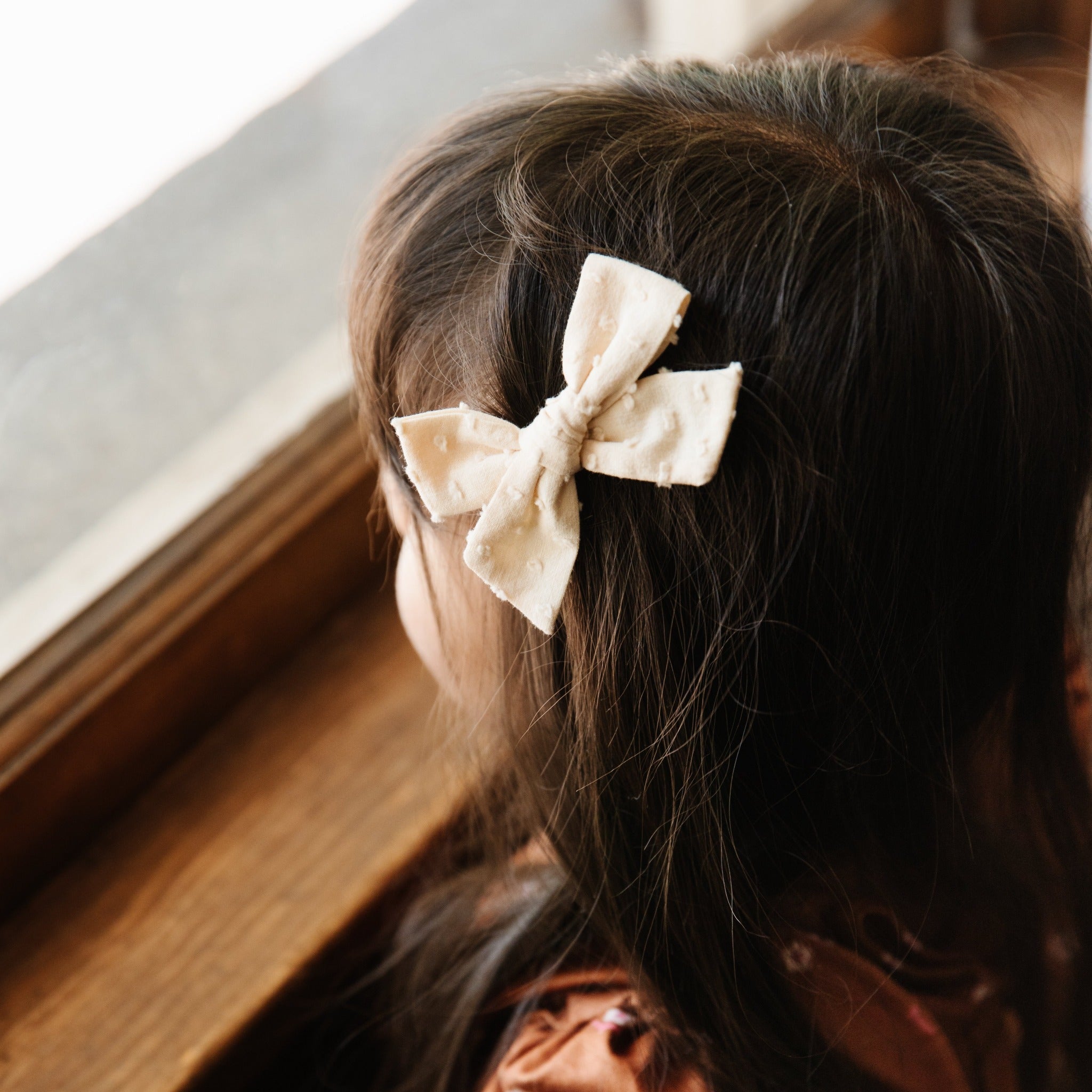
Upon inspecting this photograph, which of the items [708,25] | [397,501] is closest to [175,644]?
[397,501]

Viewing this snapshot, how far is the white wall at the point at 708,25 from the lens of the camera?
1229 mm

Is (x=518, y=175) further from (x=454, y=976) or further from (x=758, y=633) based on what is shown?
(x=454, y=976)

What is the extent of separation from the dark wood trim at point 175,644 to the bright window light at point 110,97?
226mm

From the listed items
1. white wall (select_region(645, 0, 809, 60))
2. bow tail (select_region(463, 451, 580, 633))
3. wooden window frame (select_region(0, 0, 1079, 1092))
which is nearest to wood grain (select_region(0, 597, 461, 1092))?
wooden window frame (select_region(0, 0, 1079, 1092))

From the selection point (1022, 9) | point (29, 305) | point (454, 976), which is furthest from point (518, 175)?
point (1022, 9)

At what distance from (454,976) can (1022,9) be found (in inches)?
52.8

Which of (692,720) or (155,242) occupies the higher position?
(155,242)

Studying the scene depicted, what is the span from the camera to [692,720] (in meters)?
0.56

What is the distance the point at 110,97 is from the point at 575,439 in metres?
0.52

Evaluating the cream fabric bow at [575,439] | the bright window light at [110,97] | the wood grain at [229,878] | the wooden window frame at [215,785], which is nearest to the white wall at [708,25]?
the bright window light at [110,97]

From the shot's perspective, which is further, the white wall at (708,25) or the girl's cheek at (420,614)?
the white wall at (708,25)

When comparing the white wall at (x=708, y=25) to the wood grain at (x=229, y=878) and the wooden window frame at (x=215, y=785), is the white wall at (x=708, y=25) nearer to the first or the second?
the wooden window frame at (x=215, y=785)

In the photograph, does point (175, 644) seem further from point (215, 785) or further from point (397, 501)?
point (397, 501)

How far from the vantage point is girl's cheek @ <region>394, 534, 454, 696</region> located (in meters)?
0.67
